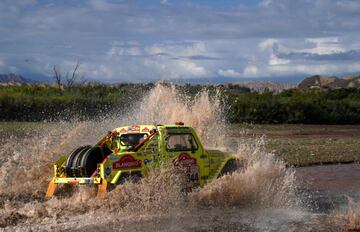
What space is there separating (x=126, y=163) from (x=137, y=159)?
32 centimetres

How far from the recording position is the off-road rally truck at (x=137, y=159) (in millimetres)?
13602

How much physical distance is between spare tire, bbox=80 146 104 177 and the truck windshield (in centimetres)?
104

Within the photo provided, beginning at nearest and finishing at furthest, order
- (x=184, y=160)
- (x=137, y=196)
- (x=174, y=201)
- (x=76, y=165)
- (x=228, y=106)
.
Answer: (x=137, y=196)
(x=174, y=201)
(x=76, y=165)
(x=184, y=160)
(x=228, y=106)

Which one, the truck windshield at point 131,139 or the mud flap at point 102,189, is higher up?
the truck windshield at point 131,139

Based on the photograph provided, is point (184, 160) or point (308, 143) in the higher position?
point (184, 160)

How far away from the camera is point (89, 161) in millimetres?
14297

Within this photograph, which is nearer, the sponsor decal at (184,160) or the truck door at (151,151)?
the truck door at (151,151)

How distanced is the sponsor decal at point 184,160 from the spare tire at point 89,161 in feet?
5.46

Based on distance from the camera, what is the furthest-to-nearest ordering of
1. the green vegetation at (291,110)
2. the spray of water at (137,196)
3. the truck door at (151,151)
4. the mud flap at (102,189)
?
the green vegetation at (291,110) < the truck door at (151,151) < the mud flap at (102,189) < the spray of water at (137,196)

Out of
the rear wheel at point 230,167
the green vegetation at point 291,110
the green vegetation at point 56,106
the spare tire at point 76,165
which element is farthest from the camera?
the green vegetation at point 291,110

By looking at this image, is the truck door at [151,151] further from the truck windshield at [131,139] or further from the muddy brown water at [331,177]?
the muddy brown water at [331,177]

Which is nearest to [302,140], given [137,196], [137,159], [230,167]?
[230,167]

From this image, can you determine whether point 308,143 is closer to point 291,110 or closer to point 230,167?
point 230,167

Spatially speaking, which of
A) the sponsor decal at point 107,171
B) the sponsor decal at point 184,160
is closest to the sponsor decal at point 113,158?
the sponsor decal at point 107,171
